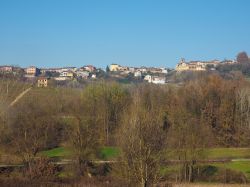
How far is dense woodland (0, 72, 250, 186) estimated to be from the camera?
1825cm

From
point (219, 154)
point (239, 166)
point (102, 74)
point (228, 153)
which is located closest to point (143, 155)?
point (239, 166)

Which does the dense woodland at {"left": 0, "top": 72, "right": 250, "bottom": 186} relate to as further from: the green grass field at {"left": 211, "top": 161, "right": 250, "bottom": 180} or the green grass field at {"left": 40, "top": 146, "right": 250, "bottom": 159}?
the green grass field at {"left": 211, "top": 161, "right": 250, "bottom": 180}

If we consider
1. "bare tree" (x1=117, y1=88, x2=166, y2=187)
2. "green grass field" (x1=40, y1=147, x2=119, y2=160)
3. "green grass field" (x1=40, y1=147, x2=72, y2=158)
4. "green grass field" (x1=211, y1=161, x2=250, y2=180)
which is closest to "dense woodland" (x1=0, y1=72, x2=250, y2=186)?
"bare tree" (x1=117, y1=88, x2=166, y2=187)

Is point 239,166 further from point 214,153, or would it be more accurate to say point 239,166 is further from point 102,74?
point 102,74

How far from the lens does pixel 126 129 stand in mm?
21344

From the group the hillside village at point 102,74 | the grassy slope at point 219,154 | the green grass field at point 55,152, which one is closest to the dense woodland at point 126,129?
the green grass field at point 55,152

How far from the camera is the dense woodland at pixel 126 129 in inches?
719

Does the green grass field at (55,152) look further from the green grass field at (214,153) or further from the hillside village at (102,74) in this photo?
the hillside village at (102,74)

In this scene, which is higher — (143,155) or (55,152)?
(143,155)

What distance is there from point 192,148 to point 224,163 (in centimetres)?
681

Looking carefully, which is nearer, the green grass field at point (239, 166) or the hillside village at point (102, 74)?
the green grass field at point (239, 166)

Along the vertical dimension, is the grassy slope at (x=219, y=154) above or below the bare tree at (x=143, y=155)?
below

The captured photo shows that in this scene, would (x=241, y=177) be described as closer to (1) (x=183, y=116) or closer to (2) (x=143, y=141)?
(1) (x=183, y=116)

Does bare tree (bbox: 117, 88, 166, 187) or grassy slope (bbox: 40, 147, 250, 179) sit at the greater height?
bare tree (bbox: 117, 88, 166, 187)
